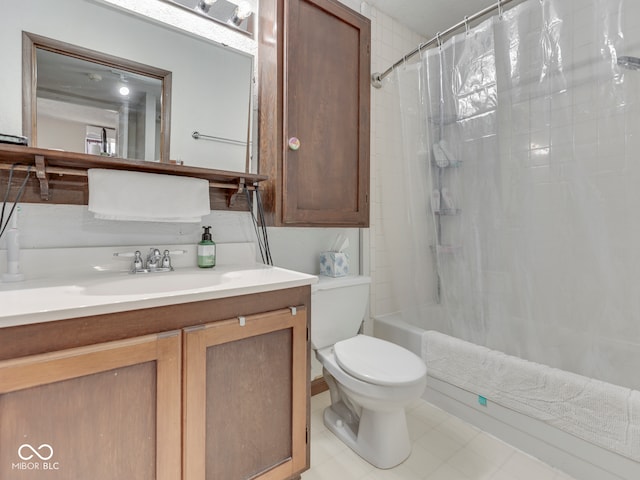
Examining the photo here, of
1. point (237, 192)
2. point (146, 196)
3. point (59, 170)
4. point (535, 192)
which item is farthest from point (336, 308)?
point (59, 170)

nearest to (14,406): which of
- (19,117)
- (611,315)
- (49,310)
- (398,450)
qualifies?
(49,310)

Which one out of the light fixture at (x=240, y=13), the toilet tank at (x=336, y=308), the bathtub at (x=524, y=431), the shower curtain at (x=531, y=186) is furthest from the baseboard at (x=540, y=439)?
the light fixture at (x=240, y=13)

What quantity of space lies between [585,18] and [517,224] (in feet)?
2.76

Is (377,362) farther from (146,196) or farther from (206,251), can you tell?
(146,196)

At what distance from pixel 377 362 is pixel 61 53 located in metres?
1.65

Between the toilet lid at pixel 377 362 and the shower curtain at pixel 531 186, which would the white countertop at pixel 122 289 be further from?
the shower curtain at pixel 531 186

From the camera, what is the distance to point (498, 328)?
1.56 m

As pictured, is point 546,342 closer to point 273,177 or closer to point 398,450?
point 398,450

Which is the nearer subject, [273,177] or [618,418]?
[618,418]

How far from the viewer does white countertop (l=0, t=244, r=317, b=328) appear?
67cm

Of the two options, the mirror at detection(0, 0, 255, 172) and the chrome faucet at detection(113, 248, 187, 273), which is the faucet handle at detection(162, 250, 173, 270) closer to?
the chrome faucet at detection(113, 248, 187, 273)

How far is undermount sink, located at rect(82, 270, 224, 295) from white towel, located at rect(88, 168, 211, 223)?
0.69ft

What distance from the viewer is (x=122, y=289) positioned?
1003 millimetres

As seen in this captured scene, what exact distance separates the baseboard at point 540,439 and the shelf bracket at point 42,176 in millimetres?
1933
